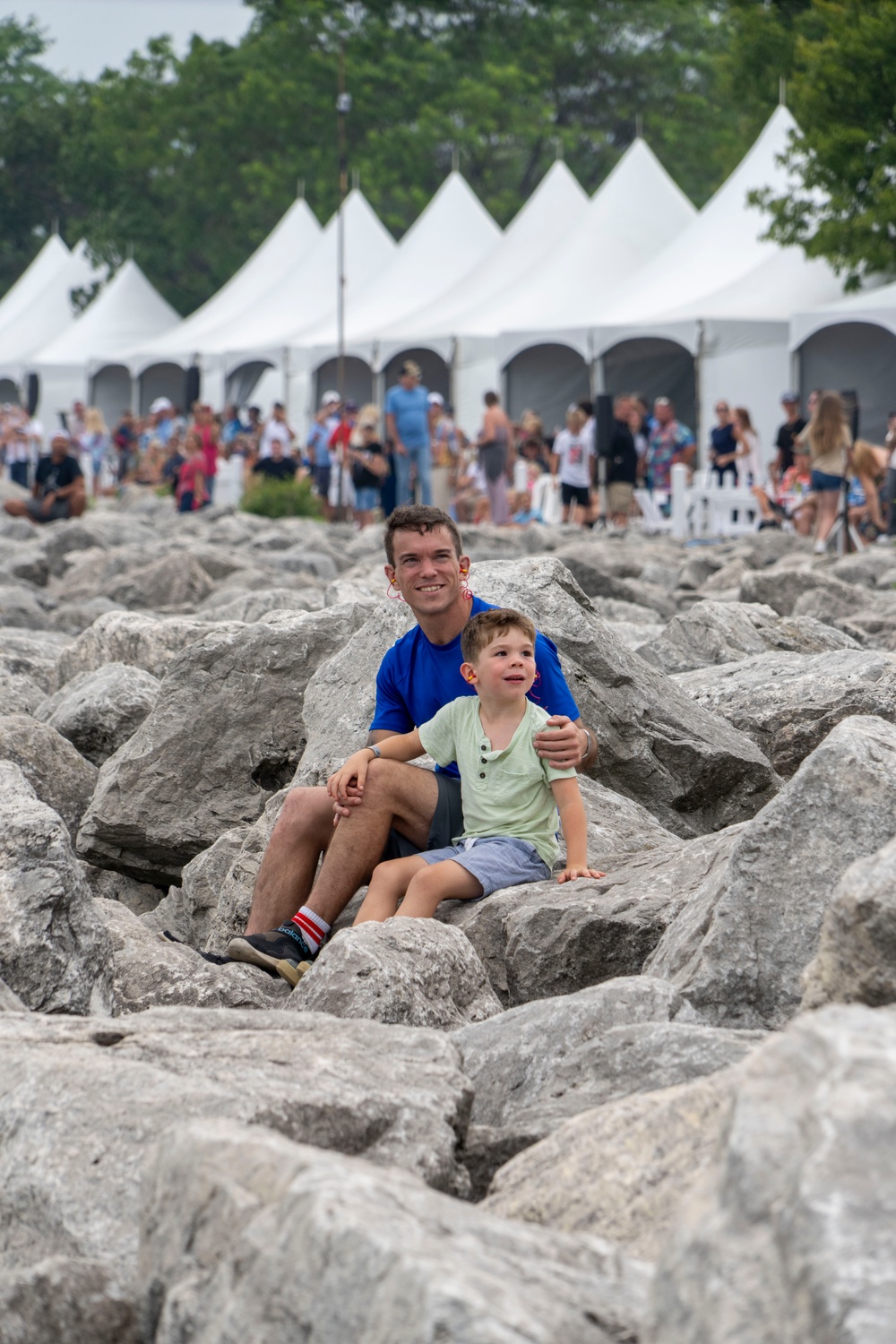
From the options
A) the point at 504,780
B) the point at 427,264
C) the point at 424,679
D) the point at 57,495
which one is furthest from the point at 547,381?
the point at 504,780

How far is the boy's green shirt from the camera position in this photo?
411 centimetres

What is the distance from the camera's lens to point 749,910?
3102 mm

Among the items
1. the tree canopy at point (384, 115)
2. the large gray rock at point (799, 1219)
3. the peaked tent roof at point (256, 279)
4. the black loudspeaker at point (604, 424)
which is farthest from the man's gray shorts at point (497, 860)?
the tree canopy at point (384, 115)

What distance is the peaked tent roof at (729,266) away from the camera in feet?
69.7

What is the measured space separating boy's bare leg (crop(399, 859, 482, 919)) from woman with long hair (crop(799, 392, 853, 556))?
10.6 meters

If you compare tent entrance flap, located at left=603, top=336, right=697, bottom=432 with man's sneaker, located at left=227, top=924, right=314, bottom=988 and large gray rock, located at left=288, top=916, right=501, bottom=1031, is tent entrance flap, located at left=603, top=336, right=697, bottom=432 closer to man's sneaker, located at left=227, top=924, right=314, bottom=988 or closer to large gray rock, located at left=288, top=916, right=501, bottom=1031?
man's sneaker, located at left=227, top=924, right=314, bottom=988

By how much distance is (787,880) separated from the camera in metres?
3.11

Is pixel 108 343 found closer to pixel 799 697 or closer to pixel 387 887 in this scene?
pixel 799 697

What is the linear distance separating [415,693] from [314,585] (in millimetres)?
5895

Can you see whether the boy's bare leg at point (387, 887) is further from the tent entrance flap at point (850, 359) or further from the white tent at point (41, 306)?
the white tent at point (41, 306)

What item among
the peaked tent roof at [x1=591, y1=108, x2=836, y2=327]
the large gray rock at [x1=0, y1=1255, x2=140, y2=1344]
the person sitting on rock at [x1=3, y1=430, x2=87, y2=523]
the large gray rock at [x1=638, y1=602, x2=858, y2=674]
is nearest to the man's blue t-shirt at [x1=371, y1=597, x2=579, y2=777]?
the large gray rock at [x1=638, y1=602, x2=858, y2=674]

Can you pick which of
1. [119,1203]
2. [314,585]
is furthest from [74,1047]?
[314,585]

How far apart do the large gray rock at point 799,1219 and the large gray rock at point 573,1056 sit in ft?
3.12

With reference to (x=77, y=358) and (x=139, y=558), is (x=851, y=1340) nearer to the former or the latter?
(x=139, y=558)
